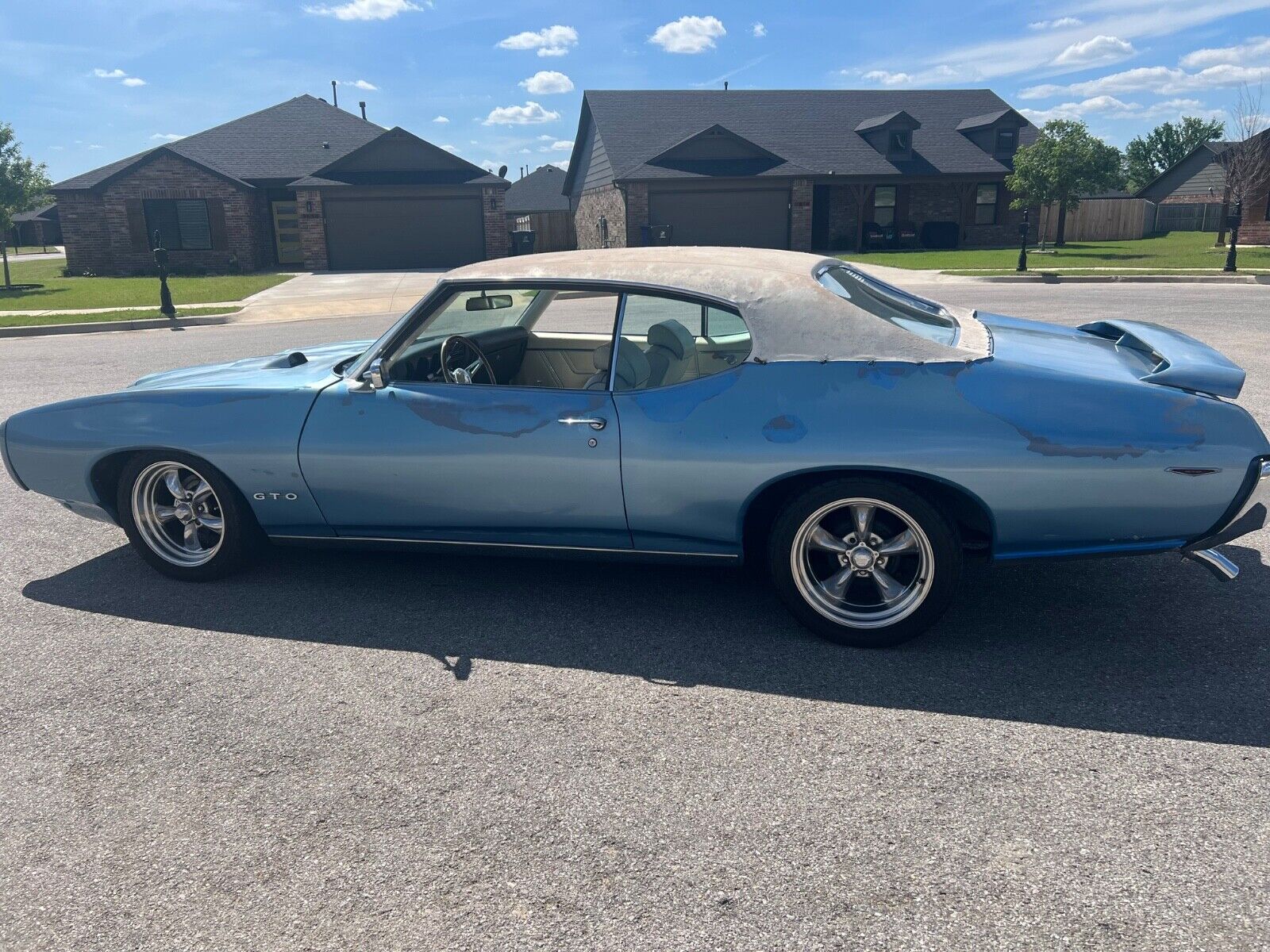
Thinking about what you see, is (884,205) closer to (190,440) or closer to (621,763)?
(190,440)

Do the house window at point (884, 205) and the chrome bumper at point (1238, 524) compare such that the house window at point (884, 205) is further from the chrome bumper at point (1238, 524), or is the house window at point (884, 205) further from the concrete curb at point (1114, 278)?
the chrome bumper at point (1238, 524)

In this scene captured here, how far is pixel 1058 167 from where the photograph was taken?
109 ft

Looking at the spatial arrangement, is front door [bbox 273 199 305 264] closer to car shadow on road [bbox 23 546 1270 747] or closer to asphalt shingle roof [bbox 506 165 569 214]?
asphalt shingle roof [bbox 506 165 569 214]

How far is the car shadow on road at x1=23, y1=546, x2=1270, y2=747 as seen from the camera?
3332 mm

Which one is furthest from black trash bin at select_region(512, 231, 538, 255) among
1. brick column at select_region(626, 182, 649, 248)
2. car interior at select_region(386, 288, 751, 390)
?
car interior at select_region(386, 288, 751, 390)

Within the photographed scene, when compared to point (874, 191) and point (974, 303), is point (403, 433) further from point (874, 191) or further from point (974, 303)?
point (874, 191)

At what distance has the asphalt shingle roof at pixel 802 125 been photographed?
3498 centimetres

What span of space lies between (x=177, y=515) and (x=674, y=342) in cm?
243

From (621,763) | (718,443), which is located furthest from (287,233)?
(621,763)

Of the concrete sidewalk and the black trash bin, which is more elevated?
the black trash bin

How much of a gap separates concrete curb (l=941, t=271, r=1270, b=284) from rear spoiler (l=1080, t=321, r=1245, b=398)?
59.2ft

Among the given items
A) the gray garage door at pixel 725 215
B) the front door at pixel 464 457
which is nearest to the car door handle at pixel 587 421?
the front door at pixel 464 457

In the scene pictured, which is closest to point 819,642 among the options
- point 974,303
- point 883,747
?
point 883,747

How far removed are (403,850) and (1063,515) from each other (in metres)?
2.42
